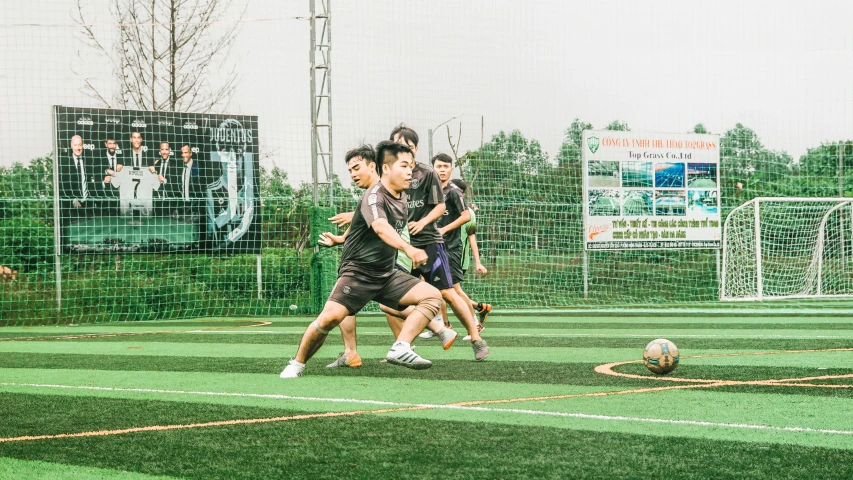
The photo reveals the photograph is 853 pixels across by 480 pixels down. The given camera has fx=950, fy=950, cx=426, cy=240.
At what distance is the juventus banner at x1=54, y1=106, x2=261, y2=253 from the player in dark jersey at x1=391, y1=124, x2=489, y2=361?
9.53 m

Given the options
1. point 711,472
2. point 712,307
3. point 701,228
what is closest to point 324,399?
point 711,472

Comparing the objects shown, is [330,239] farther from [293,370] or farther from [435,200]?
[435,200]

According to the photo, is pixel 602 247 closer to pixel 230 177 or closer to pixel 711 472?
pixel 230 177

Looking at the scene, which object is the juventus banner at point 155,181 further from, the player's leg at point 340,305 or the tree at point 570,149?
the player's leg at point 340,305

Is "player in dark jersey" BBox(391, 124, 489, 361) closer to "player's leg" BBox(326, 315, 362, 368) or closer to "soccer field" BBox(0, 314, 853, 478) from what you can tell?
"soccer field" BBox(0, 314, 853, 478)

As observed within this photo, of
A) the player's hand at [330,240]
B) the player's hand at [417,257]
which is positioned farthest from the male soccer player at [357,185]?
the player's hand at [417,257]

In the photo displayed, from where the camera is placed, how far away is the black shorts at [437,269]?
838 cm

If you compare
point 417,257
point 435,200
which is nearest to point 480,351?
point 435,200

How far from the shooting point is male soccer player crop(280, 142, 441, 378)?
659cm

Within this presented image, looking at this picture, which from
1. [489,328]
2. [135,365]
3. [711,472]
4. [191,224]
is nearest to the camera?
[711,472]

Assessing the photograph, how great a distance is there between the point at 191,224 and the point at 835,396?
13.7 metres

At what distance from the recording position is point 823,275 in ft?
69.3

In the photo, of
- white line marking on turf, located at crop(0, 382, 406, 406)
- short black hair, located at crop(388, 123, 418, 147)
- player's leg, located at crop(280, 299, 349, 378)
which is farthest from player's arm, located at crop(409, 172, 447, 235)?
white line marking on turf, located at crop(0, 382, 406, 406)

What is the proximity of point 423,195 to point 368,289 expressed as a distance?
5.54 feet
